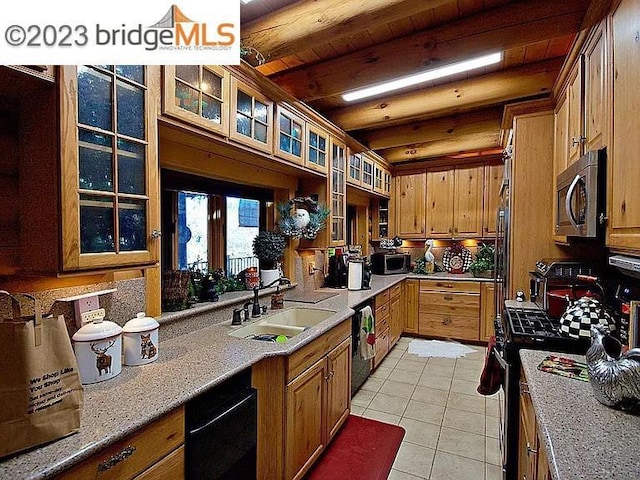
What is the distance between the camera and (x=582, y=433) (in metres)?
0.99

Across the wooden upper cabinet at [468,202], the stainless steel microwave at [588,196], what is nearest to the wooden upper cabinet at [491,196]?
the wooden upper cabinet at [468,202]

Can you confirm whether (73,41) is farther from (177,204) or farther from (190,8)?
(177,204)

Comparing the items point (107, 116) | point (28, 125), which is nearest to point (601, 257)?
point (107, 116)

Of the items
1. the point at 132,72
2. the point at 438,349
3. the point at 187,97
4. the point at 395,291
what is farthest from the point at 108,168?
the point at 438,349

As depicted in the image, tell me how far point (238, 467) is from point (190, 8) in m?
1.96

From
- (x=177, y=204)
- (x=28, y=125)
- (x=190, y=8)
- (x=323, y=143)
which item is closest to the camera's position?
(x=28, y=125)

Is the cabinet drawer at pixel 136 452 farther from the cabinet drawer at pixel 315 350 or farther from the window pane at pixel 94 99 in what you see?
the window pane at pixel 94 99

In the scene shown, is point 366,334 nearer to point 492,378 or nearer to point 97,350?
point 492,378

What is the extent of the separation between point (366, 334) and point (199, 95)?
229cm

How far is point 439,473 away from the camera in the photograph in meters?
2.05

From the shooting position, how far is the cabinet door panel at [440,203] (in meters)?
4.93

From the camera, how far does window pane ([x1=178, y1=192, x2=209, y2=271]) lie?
91.3 inches

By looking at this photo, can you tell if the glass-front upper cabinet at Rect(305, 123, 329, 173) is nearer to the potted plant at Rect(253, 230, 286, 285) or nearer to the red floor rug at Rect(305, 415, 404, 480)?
the potted plant at Rect(253, 230, 286, 285)

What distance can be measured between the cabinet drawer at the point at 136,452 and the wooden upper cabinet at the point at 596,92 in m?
2.09
